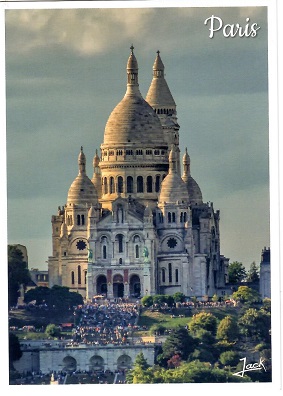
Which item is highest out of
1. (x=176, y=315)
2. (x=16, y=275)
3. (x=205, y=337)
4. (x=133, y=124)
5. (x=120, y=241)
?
(x=133, y=124)

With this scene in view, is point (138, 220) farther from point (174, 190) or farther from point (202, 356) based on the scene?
point (202, 356)

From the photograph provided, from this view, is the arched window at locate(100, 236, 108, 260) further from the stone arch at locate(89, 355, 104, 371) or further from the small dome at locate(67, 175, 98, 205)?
the stone arch at locate(89, 355, 104, 371)

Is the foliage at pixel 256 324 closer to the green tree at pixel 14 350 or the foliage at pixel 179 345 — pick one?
the foliage at pixel 179 345

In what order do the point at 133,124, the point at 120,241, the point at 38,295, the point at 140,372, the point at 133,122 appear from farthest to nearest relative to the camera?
the point at 133,124
the point at 133,122
the point at 120,241
the point at 38,295
the point at 140,372

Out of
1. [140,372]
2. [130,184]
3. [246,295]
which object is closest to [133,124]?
[130,184]

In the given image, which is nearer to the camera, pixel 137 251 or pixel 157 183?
pixel 137 251

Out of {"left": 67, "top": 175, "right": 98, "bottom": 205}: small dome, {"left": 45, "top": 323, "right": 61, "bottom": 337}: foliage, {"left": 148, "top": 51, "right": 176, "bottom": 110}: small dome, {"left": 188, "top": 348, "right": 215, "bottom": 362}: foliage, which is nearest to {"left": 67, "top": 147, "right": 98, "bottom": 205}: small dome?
{"left": 67, "top": 175, "right": 98, "bottom": 205}: small dome
